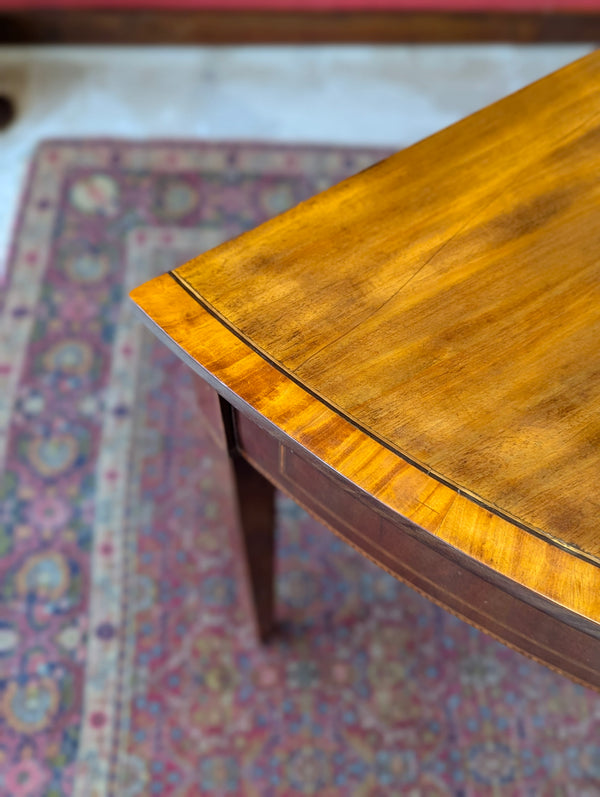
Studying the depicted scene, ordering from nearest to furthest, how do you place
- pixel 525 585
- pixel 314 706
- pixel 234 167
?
1. pixel 525 585
2. pixel 314 706
3. pixel 234 167

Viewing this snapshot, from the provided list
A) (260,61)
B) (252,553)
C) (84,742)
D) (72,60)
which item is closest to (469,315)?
(252,553)

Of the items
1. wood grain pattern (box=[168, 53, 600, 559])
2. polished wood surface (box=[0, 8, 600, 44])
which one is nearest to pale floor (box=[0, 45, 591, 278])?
polished wood surface (box=[0, 8, 600, 44])

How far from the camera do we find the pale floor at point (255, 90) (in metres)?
1.61

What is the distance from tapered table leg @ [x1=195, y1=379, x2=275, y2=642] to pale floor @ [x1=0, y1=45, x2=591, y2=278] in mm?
960

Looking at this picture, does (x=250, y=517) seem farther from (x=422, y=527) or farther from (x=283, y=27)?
(x=283, y=27)

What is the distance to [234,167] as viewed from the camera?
1.52 m

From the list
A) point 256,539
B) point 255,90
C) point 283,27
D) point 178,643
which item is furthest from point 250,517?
point 283,27

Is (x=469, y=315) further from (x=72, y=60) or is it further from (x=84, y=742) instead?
(x=72, y=60)

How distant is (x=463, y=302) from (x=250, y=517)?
14.0 inches

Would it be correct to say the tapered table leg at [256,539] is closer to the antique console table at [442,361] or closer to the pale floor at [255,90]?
the antique console table at [442,361]

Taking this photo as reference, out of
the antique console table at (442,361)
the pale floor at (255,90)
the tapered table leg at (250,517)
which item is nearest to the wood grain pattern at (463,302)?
the antique console table at (442,361)

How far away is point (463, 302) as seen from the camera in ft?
2.01

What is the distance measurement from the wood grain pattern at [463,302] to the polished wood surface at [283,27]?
3.76 feet

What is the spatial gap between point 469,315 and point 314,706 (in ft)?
2.04
